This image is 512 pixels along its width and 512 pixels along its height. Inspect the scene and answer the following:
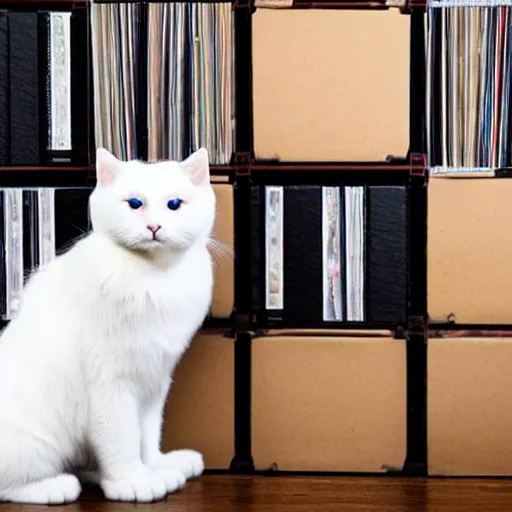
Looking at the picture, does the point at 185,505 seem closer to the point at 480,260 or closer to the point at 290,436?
the point at 290,436

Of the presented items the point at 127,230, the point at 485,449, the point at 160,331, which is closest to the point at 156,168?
the point at 127,230

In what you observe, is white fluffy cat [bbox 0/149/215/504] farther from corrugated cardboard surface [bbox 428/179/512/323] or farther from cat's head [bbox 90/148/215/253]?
corrugated cardboard surface [bbox 428/179/512/323]

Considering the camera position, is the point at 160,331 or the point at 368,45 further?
the point at 368,45

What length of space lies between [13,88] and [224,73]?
1.37ft

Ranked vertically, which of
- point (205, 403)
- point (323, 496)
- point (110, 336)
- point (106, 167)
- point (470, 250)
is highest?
point (106, 167)

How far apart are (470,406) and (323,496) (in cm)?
35

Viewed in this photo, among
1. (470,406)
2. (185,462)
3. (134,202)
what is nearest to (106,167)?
(134,202)

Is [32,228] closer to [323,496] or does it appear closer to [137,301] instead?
[137,301]

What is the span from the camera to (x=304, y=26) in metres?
1.57

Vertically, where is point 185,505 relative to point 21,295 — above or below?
below

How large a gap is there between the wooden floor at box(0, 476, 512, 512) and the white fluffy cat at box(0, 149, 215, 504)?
0.13 ft

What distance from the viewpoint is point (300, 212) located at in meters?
1.59

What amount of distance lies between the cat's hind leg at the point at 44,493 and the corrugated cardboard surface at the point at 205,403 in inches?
10.7

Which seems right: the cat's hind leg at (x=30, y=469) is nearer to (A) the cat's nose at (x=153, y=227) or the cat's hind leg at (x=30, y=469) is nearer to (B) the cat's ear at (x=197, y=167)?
(A) the cat's nose at (x=153, y=227)
